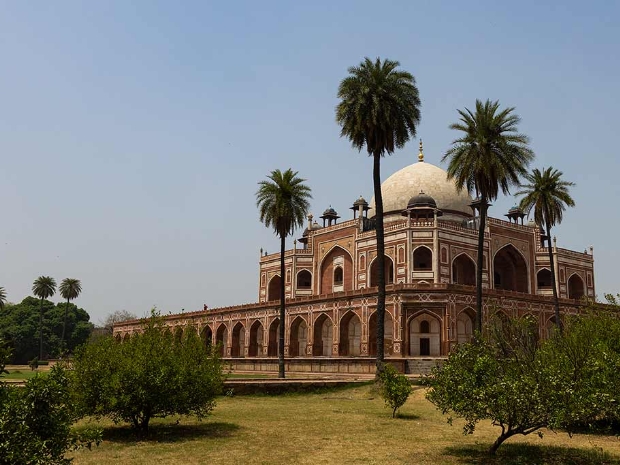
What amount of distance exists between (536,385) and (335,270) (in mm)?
46430

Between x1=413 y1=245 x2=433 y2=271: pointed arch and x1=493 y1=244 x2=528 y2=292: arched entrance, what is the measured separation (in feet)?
28.0

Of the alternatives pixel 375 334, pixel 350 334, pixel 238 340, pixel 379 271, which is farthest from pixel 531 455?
pixel 238 340

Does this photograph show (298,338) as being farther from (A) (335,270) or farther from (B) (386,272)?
(B) (386,272)

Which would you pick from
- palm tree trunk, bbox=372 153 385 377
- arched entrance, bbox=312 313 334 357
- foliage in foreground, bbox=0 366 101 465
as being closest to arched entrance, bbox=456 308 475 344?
arched entrance, bbox=312 313 334 357

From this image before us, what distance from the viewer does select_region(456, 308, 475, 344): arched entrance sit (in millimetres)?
44094

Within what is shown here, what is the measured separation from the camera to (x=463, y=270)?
54375 millimetres

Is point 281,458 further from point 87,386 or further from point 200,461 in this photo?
point 87,386

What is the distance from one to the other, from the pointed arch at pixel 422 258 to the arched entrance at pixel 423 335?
8.16 meters

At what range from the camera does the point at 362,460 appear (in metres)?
12.5

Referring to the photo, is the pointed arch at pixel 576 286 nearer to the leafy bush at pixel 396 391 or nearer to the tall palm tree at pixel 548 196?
the tall palm tree at pixel 548 196

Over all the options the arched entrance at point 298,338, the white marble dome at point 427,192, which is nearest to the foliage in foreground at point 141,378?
the arched entrance at point 298,338

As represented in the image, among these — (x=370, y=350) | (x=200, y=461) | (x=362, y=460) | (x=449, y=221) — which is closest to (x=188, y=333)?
(x=200, y=461)

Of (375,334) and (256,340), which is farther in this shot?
(256,340)

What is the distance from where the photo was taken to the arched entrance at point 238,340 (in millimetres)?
59312
